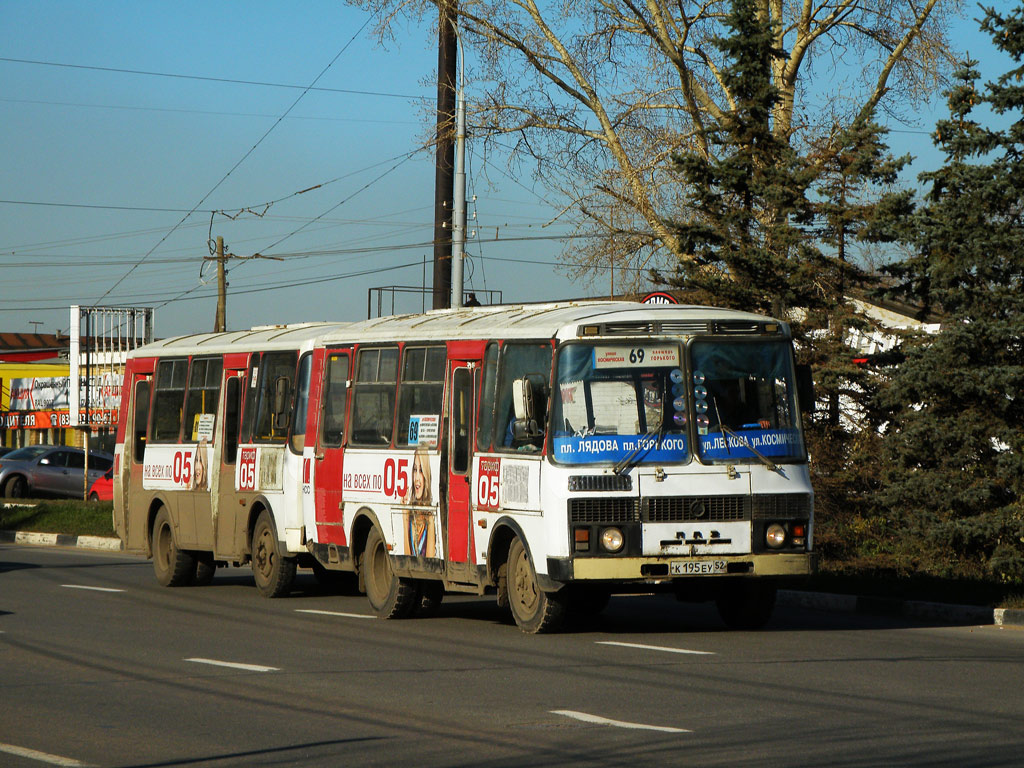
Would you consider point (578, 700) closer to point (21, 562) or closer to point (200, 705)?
point (200, 705)

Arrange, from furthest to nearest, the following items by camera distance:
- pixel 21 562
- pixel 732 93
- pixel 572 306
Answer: pixel 21 562, pixel 732 93, pixel 572 306

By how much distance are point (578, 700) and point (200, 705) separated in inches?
89.0

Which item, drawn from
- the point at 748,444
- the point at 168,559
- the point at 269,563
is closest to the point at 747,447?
the point at 748,444

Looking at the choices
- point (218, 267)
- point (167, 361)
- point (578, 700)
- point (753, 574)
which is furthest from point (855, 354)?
point (218, 267)

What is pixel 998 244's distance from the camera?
17.9 meters

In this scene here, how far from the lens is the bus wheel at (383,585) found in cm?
1561

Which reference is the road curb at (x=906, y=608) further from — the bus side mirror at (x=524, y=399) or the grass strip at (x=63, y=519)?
the grass strip at (x=63, y=519)

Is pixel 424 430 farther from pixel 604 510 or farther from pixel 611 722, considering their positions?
pixel 611 722

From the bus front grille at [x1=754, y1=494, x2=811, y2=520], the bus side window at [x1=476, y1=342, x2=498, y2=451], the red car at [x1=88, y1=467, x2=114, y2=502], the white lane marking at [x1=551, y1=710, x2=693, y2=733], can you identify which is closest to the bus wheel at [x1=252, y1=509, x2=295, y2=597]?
the bus side window at [x1=476, y1=342, x2=498, y2=451]

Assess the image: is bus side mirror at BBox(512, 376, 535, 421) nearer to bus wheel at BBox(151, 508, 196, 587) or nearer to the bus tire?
the bus tire

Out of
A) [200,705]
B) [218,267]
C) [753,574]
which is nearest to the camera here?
[200,705]

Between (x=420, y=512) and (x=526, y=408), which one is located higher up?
(x=526, y=408)

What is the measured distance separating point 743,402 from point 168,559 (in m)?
9.35

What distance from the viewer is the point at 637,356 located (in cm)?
1352
